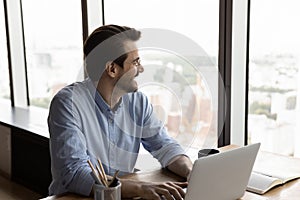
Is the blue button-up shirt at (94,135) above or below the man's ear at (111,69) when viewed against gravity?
below

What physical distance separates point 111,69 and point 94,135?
286 mm

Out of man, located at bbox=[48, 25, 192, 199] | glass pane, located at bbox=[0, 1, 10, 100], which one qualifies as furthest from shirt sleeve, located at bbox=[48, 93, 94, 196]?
glass pane, located at bbox=[0, 1, 10, 100]

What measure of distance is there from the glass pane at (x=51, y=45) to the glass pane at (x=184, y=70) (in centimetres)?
95

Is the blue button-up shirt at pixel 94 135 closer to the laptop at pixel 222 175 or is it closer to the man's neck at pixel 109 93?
the man's neck at pixel 109 93

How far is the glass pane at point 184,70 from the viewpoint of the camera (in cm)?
183

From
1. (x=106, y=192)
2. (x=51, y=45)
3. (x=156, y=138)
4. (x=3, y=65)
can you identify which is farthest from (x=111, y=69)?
(x=3, y=65)

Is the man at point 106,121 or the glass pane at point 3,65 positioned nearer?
the man at point 106,121

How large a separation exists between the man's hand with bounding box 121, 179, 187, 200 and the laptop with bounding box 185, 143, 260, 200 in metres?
0.11

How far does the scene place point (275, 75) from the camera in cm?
209

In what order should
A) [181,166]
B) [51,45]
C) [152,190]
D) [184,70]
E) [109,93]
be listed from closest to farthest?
1. [152,190]
2. [181,166]
3. [109,93]
4. [184,70]
5. [51,45]

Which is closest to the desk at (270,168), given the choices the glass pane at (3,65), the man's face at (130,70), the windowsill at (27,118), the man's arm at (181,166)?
the man's arm at (181,166)

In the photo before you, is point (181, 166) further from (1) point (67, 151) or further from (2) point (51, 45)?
(2) point (51, 45)

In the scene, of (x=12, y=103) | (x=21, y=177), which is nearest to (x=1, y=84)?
(x=12, y=103)

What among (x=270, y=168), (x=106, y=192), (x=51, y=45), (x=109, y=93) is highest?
(x=51, y=45)
